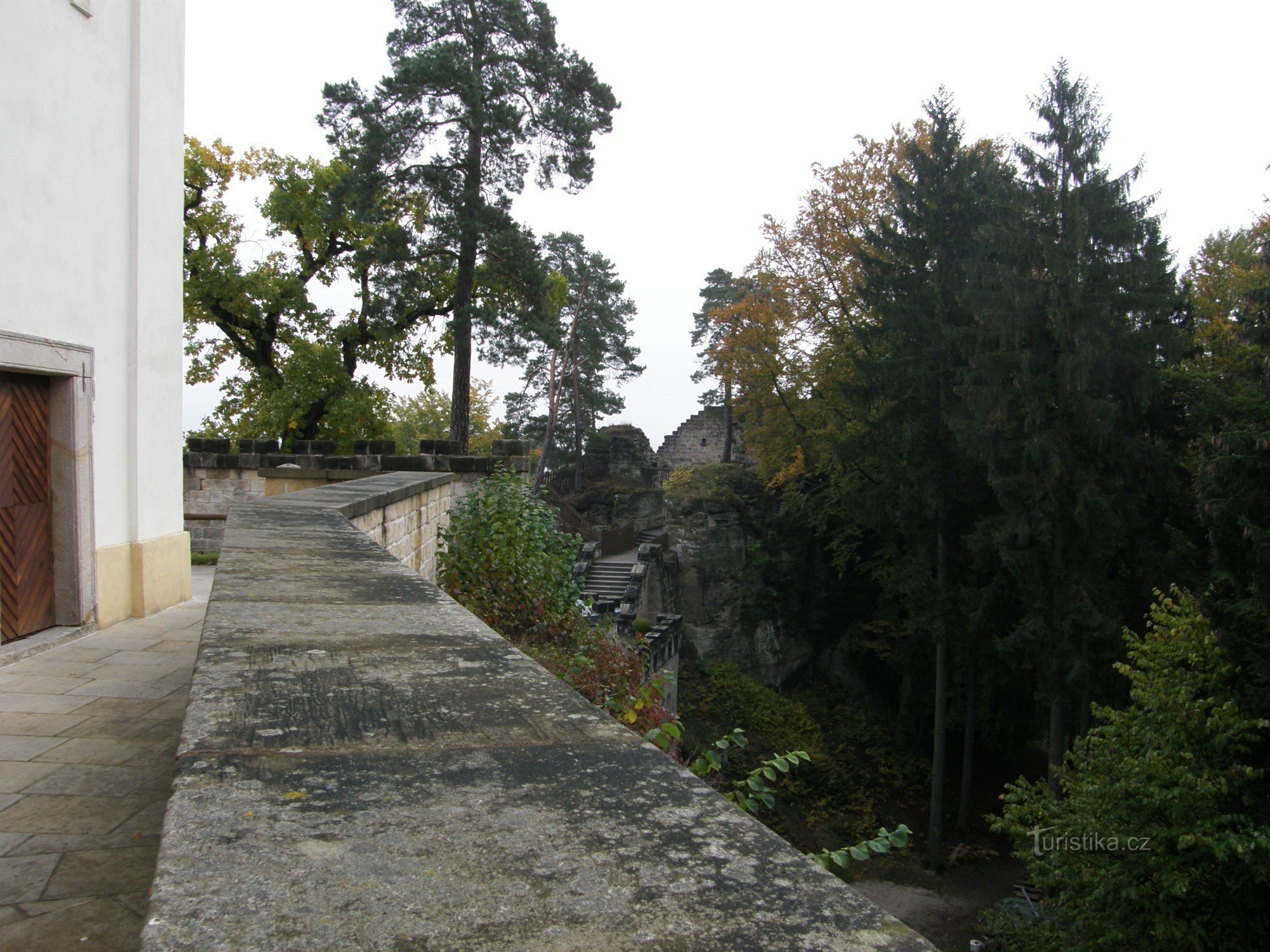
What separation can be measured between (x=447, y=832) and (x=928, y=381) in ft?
59.8

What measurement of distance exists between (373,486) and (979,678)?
605 inches

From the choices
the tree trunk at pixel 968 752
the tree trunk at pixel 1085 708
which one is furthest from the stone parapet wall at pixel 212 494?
the tree trunk at pixel 968 752

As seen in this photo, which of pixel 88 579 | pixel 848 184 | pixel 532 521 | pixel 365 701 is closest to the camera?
pixel 365 701

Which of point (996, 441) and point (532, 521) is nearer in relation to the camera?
point (532, 521)

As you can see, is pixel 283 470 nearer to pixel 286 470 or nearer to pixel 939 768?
pixel 286 470

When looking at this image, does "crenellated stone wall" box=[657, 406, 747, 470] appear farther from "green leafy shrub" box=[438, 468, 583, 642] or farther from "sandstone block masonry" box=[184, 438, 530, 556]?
"green leafy shrub" box=[438, 468, 583, 642]

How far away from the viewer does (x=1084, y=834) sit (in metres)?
11.4

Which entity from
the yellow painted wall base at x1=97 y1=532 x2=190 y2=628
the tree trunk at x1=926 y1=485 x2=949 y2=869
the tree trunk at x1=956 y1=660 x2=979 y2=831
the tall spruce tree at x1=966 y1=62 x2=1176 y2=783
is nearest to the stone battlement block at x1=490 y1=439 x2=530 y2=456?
the yellow painted wall base at x1=97 y1=532 x2=190 y2=628

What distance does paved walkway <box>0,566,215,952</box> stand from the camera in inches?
79.8

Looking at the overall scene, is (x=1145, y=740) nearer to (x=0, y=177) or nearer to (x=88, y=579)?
(x=88, y=579)

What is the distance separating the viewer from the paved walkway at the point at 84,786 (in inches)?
79.8

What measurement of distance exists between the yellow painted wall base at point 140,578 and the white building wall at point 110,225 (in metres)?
0.02

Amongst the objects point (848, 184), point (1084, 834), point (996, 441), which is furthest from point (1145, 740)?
point (848, 184)

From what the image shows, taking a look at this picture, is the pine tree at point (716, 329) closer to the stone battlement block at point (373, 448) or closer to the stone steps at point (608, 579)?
the stone steps at point (608, 579)
